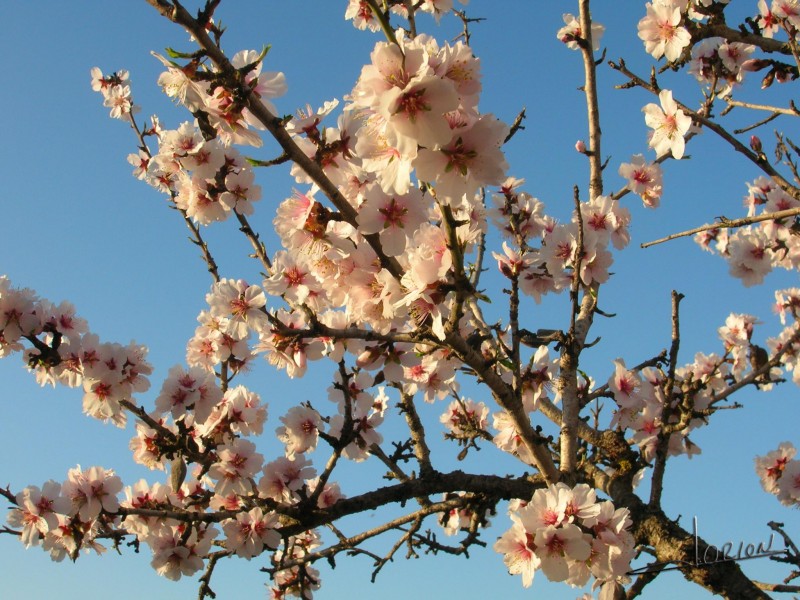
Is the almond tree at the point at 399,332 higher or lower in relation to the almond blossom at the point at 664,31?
lower

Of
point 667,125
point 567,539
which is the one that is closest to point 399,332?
point 567,539

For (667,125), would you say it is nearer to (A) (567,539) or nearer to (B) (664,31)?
(B) (664,31)

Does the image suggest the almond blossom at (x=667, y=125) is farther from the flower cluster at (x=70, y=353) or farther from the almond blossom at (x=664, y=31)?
the flower cluster at (x=70, y=353)

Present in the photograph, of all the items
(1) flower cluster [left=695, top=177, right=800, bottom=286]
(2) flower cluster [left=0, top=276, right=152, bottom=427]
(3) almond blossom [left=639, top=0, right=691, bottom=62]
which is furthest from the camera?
(1) flower cluster [left=695, top=177, right=800, bottom=286]

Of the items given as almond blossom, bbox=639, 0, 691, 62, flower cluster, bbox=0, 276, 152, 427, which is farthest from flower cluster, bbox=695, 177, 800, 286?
flower cluster, bbox=0, 276, 152, 427

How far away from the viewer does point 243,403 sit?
13.2 feet

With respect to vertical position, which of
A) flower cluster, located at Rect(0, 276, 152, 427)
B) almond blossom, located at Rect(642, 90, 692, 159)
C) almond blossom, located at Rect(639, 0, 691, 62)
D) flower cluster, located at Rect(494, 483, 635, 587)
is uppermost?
almond blossom, located at Rect(639, 0, 691, 62)

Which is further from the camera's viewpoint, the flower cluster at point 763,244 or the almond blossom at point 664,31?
the flower cluster at point 763,244

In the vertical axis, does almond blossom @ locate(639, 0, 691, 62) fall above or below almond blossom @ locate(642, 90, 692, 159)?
above

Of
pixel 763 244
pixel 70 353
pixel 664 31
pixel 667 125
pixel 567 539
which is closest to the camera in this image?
pixel 567 539

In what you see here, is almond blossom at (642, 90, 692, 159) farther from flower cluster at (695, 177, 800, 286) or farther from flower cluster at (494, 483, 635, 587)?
flower cluster at (494, 483, 635, 587)

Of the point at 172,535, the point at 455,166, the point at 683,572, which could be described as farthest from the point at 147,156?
the point at 683,572

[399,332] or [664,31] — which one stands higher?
[664,31]

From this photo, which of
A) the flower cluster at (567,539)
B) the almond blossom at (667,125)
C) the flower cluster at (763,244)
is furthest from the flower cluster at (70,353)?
the flower cluster at (763,244)
